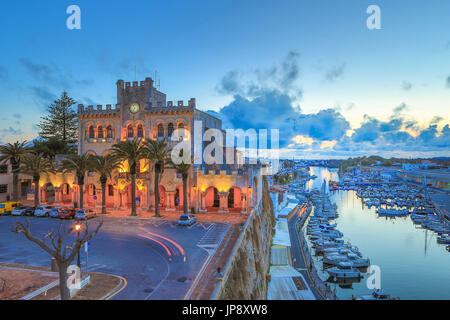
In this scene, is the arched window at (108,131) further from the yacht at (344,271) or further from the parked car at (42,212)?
the yacht at (344,271)

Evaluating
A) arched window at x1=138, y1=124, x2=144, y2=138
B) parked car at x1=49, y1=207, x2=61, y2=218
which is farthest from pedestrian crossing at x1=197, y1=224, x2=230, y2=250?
parked car at x1=49, y1=207, x2=61, y2=218

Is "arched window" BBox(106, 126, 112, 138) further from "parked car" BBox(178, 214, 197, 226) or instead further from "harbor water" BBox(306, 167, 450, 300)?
"harbor water" BBox(306, 167, 450, 300)

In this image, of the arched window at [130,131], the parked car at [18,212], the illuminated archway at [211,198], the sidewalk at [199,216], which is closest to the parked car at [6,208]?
the parked car at [18,212]

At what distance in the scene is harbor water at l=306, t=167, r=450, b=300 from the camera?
3948 centimetres

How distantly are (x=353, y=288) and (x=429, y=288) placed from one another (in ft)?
44.5

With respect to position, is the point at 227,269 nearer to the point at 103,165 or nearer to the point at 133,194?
the point at 133,194

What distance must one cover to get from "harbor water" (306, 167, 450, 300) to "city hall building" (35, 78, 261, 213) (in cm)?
2145

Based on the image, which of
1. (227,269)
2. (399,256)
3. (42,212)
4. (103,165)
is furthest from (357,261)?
(42,212)

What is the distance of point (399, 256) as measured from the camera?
5338cm

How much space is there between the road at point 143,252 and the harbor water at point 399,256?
80.5ft

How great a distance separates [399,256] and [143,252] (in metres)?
54.4

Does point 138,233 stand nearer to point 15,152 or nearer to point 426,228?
point 15,152

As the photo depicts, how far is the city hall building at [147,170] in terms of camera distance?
1449 inches
